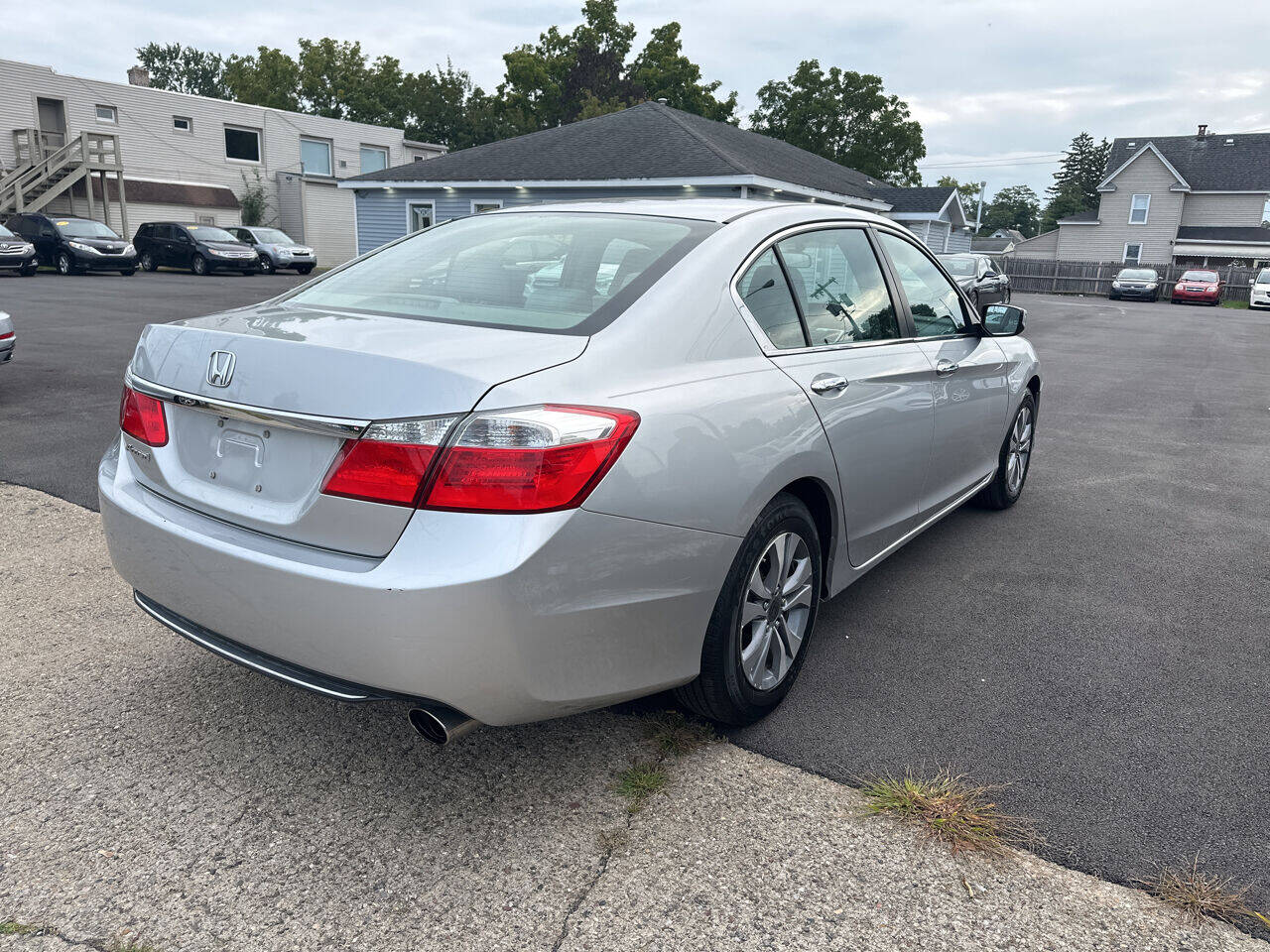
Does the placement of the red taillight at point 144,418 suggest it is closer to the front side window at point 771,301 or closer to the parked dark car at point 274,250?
the front side window at point 771,301

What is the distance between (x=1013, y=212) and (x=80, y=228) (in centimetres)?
12461

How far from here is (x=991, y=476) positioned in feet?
16.3

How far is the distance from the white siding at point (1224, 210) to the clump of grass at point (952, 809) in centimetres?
5451

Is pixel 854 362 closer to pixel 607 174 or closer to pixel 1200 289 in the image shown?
pixel 607 174

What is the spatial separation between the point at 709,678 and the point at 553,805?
1.80 ft

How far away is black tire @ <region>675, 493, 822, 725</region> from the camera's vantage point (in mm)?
2631

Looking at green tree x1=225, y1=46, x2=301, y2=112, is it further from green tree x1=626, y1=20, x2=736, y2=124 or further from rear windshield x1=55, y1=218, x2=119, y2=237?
rear windshield x1=55, y1=218, x2=119, y2=237

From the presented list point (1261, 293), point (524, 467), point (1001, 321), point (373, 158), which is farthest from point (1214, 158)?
point (524, 467)

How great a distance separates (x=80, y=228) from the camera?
26734mm

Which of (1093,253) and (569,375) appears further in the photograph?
(1093,253)

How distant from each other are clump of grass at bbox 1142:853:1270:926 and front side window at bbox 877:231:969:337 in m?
2.20

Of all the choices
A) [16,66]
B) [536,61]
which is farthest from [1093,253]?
[16,66]

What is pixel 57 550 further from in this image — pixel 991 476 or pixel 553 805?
→ pixel 991 476

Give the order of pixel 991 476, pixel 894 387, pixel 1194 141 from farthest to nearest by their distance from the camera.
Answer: pixel 1194 141, pixel 991 476, pixel 894 387
